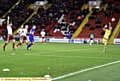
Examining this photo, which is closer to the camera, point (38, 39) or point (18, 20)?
point (38, 39)

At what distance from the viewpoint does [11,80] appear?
26.0ft

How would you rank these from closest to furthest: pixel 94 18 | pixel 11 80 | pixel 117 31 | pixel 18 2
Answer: pixel 11 80
pixel 117 31
pixel 94 18
pixel 18 2

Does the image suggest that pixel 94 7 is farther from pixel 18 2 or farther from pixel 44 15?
pixel 18 2

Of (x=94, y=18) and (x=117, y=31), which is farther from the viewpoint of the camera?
(x=94, y=18)

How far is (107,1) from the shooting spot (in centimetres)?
6253

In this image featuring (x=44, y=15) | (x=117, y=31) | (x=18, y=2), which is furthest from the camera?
(x=18, y=2)

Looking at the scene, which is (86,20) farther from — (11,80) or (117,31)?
(11,80)

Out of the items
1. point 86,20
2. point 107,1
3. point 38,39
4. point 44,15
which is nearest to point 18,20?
point 44,15

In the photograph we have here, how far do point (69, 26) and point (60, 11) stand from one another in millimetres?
5218

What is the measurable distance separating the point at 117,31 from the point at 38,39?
13242 millimetres

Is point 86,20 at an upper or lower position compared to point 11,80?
lower

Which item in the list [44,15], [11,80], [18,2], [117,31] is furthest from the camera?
[18,2]

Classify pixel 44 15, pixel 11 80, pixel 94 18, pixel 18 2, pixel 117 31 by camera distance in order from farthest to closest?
pixel 18 2 → pixel 44 15 → pixel 94 18 → pixel 117 31 → pixel 11 80

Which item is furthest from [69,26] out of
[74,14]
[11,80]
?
[11,80]
